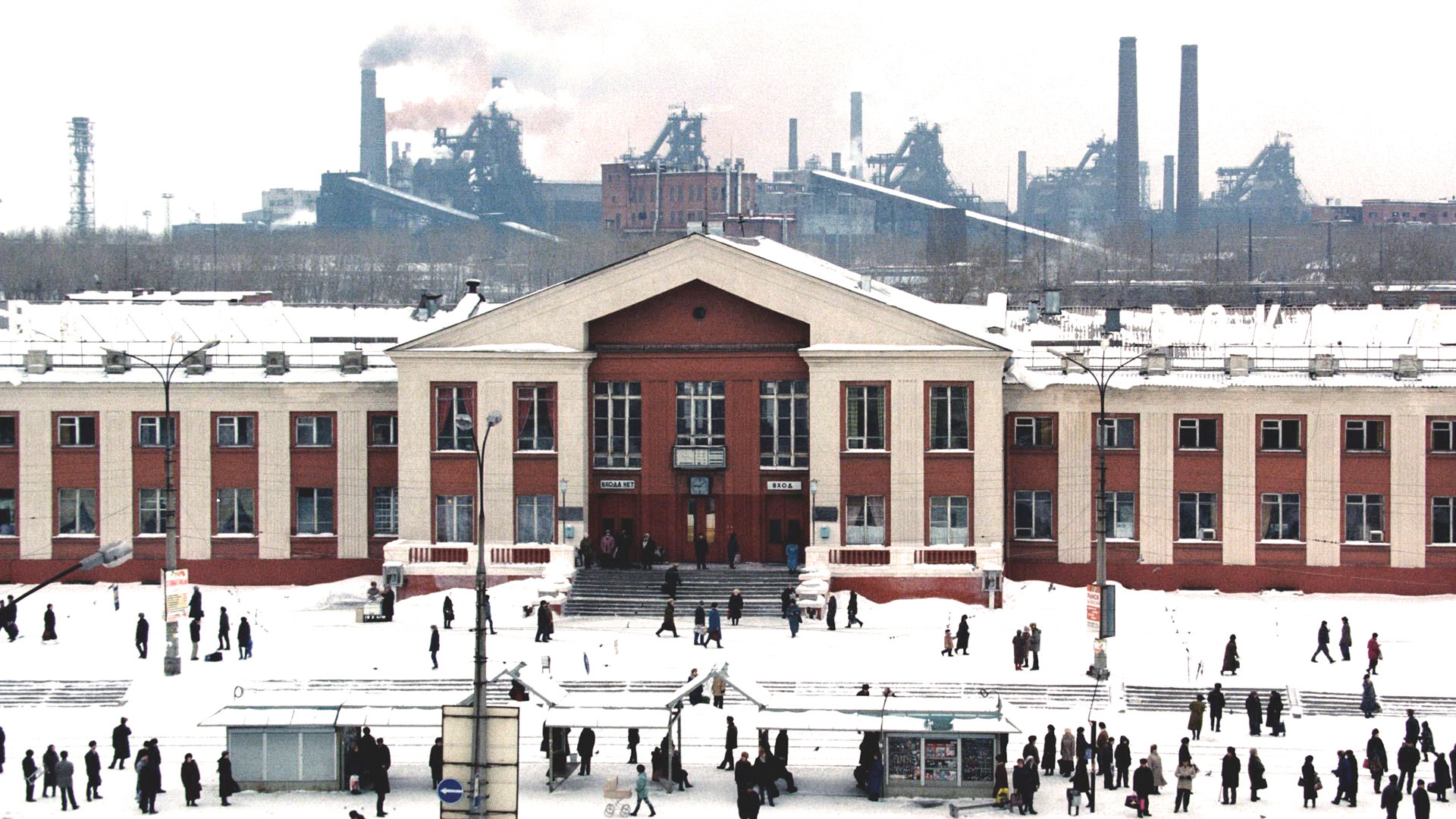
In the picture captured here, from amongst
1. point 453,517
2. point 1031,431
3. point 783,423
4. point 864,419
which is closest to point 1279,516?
point 1031,431

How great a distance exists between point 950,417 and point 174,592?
2347 cm

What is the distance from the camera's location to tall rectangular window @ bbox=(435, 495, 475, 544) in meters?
62.6

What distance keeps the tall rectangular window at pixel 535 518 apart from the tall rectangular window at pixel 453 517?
57.4 inches

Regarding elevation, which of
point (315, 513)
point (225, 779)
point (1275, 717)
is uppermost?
point (315, 513)

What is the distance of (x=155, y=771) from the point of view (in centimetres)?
3962

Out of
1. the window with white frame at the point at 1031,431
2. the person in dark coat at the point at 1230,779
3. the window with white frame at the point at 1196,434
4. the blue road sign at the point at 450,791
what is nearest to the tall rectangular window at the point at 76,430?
the window with white frame at the point at 1031,431

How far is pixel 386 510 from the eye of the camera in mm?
65438

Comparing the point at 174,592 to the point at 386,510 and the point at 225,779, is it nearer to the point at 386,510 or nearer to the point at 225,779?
the point at 225,779

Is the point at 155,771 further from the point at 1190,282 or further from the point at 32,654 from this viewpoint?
the point at 1190,282

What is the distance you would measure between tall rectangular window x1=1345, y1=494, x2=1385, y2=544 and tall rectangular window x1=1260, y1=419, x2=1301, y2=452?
2.36 meters

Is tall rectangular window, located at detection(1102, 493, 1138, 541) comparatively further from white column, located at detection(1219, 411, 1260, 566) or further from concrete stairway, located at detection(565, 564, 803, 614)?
concrete stairway, located at detection(565, 564, 803, 614)

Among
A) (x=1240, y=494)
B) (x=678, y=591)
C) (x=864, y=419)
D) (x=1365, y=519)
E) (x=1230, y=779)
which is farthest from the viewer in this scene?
(x=1240, y=494)

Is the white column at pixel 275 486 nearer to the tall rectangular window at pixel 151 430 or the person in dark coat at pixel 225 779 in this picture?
the tall rectangular window at pixel 151 430

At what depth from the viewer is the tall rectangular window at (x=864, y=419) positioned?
61469 mm
